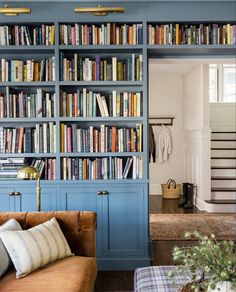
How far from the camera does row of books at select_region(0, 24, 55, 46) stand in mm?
3473

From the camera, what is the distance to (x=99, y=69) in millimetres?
3535

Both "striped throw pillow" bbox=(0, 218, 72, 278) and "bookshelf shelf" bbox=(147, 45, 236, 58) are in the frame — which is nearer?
"striped throw pillow" bbox=(0, 218, 72, 278)

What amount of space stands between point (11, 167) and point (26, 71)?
993 mm

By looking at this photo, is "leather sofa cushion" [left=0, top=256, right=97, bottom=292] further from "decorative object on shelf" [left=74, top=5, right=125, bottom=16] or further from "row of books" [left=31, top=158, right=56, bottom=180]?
"decorative object on shelf" [left=74, top=5, right=125, bottom=16]

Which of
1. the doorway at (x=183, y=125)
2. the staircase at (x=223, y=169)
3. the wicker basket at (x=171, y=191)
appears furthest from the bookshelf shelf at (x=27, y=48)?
the wicker basket at (x=171, y=191)

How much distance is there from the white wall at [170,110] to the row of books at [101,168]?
421cm

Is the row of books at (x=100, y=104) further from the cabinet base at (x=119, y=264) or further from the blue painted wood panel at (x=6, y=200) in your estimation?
the cabinet base at (x=119, y=264)

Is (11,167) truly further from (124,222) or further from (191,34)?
(191,34)

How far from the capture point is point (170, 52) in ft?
12.1

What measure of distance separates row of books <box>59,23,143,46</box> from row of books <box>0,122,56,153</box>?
894mm

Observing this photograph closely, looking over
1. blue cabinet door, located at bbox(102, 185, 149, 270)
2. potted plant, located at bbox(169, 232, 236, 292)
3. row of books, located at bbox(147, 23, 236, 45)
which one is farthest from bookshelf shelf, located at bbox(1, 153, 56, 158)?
potted plant, located at bbox(169, 232, 236, 292)

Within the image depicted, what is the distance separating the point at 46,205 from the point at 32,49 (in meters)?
1.58

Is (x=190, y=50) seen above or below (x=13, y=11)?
below

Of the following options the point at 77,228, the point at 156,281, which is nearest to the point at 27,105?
the point at 77,228
